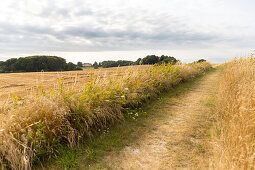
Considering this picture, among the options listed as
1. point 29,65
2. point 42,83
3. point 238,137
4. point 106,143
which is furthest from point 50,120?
point 29,65

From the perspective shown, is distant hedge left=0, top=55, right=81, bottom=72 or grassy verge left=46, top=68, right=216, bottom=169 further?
distant hedge left=0, top=55, right=81, bottom=72

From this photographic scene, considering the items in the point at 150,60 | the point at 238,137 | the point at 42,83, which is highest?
the point at 150,60

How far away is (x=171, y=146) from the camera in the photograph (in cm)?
310

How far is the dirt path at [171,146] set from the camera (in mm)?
2607

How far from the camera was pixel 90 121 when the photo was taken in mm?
3328

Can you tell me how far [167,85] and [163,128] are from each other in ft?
12.1

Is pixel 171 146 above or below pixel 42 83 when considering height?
below

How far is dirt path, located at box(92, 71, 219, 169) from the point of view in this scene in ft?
8.55

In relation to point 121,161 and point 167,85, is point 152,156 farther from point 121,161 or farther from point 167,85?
point 167,85

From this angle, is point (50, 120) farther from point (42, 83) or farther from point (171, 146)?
point (171, 146)

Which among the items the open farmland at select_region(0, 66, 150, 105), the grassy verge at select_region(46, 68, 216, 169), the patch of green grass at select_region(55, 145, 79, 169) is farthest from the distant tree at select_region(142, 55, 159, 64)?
the patch of green grass at select_region(55, 145, 79, 169)

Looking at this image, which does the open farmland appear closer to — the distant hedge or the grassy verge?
the grassy verge

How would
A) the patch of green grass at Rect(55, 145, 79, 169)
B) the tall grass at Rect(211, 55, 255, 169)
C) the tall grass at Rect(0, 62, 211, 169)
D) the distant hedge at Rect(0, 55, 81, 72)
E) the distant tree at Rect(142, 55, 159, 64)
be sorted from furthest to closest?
1. the distant hedge at Rect(0, 55, 81, 72)
2. the distant tree at Rect(142, 55, 159, 64)
3. the patch of green grass at Rect(55, 145, 79, 169)
4. the tall grass at Rect(0, 62, 211, 169)
5. the tall grass at Rect(211, 55, 255, 169)

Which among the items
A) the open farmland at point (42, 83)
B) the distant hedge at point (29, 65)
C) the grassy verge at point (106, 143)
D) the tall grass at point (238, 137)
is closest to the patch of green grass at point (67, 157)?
the grassy verge at point (106, 143)
